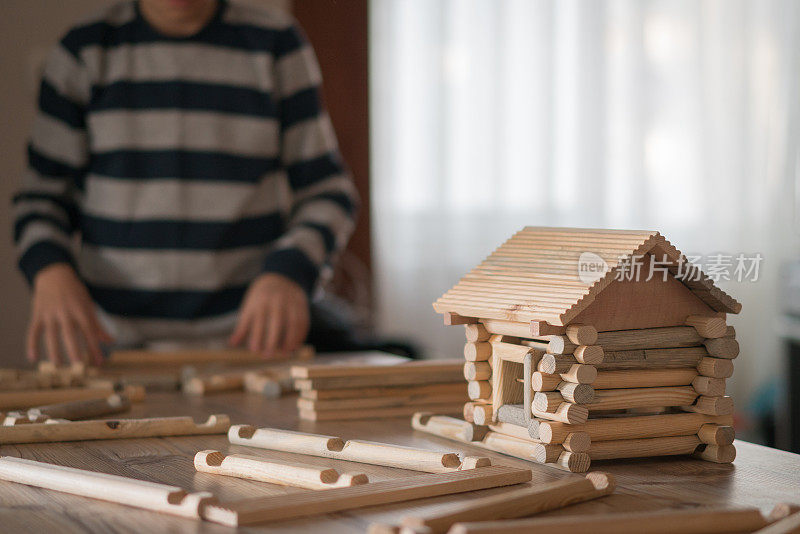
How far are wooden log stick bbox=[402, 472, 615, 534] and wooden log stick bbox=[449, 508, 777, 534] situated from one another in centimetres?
1

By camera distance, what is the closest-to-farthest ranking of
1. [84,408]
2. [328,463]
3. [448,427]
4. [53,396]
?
[328,463] < [448,427] < [84,408] < [53,396]

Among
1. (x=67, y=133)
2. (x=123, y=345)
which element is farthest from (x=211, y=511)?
(x=67, y=133)

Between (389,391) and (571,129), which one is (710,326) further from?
(571,129)

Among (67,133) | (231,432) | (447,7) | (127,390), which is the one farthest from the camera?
(447,7)

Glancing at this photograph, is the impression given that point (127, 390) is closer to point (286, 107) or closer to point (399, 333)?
point (286, 107)

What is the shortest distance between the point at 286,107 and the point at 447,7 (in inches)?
74.4

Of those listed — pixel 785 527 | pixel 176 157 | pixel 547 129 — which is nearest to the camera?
pixel 785 527

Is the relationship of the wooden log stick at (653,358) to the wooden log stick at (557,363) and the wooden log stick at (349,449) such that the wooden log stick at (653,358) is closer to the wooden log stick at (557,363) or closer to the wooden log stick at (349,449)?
the wooden log stick at (557,363)

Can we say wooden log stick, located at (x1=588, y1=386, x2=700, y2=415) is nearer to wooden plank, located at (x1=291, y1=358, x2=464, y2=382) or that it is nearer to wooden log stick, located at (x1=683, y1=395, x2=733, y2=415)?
wooden log stick, located at (x1=683, y1=395, x2=733, y2=415)

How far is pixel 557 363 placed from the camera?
94 cm

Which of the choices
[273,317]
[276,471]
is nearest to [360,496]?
[276,471]

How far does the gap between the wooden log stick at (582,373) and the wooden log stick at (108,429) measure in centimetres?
48

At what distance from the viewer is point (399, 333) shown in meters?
4.08

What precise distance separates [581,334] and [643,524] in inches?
10.1
